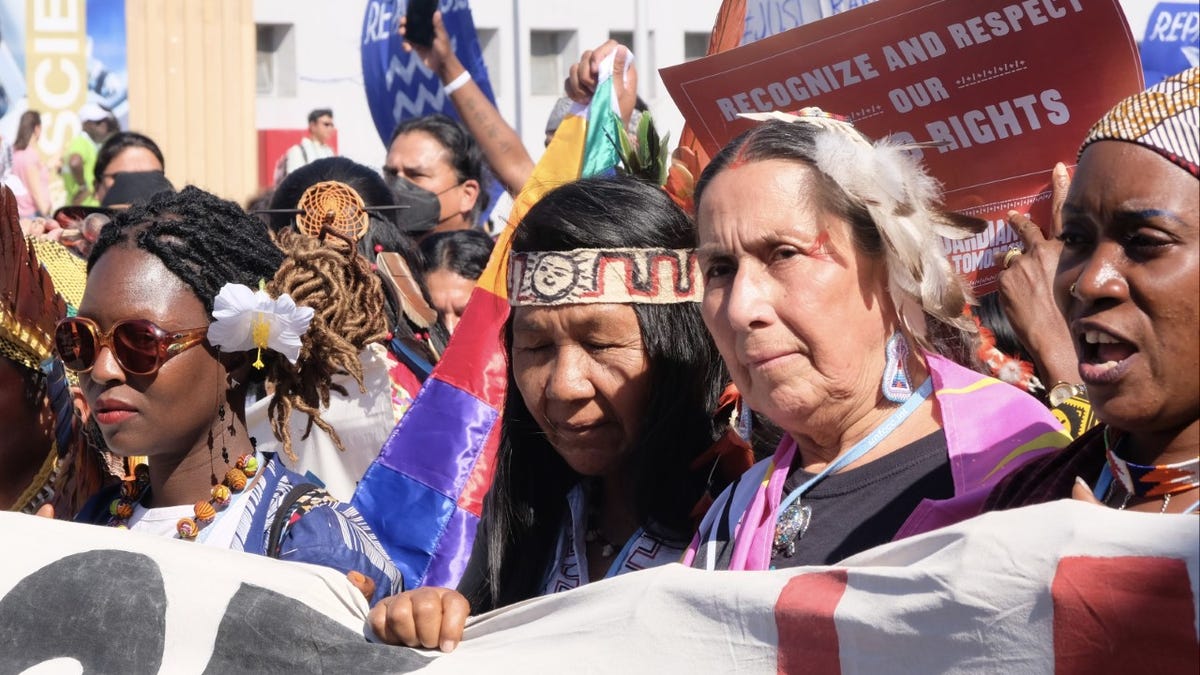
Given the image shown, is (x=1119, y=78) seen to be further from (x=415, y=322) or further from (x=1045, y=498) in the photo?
(x=415, y=322)

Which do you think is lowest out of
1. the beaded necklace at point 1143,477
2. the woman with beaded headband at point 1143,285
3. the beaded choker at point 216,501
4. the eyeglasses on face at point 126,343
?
the beaded choker at point 216,501

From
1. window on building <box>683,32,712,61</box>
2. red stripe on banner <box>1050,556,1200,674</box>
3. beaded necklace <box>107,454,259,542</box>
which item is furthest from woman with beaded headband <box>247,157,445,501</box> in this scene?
window on building <box>683,32,712,61</box>

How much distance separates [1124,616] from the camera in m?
1.60

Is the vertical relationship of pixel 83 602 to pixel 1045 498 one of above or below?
below

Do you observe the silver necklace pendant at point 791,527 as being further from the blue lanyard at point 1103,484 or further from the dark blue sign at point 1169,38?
the dark blue sign at point 1169,38

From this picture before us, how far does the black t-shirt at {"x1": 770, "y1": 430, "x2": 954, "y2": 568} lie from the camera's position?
2150 millimetres

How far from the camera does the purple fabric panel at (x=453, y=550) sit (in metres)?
3.52

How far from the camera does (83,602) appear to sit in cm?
242

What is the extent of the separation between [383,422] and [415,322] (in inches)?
19.7

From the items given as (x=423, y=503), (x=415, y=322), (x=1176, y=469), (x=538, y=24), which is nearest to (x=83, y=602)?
(x=423, y=503)

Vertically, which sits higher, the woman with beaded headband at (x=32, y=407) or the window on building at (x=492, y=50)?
the window on building at (x=492, y=50)

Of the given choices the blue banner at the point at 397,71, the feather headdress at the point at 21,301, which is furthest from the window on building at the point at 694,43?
the feather headdress at the point at 21,301

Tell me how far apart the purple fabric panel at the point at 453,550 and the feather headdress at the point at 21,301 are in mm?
998

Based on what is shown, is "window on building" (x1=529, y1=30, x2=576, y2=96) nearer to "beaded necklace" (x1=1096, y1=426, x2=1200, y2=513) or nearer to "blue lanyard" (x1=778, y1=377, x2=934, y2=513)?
"blue lanyard" (x1=778, y1=377, x2=934, y2=513)
